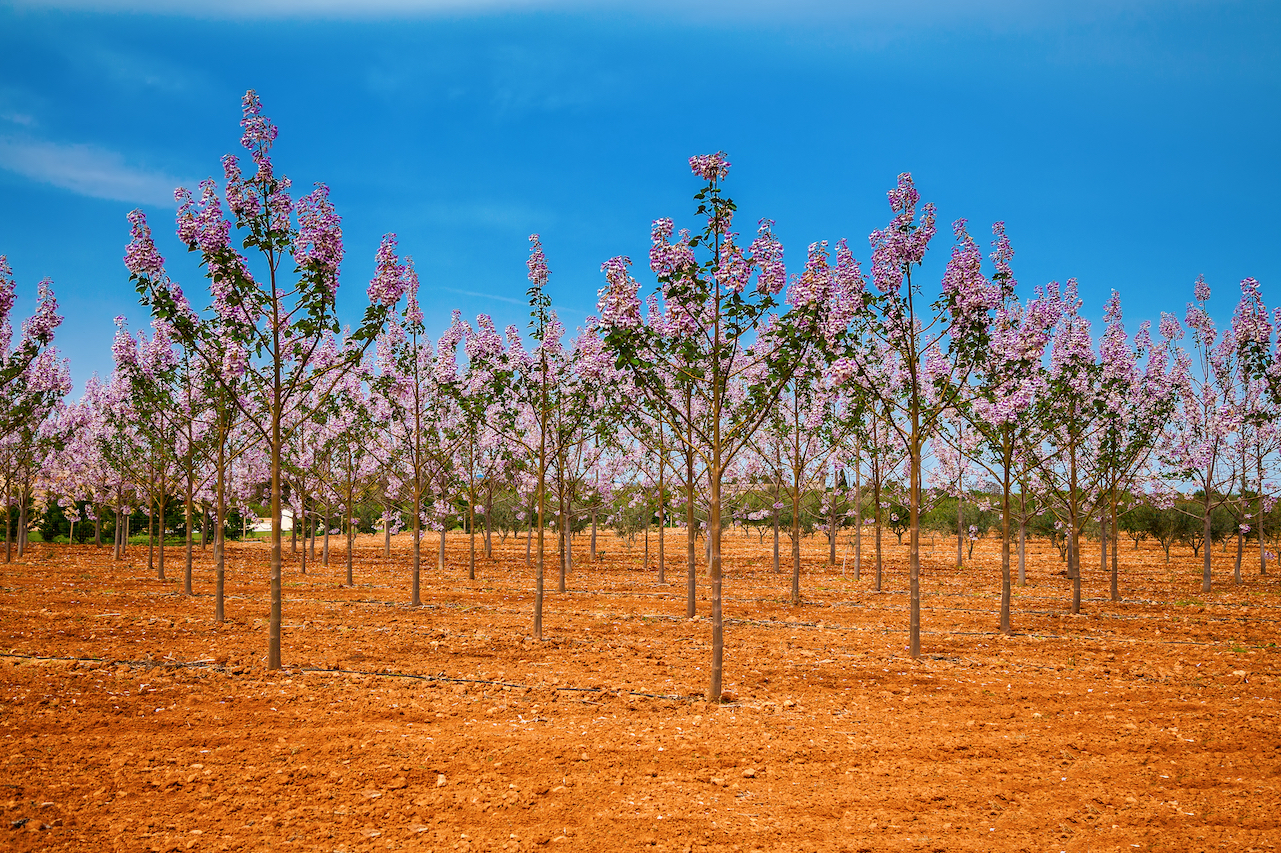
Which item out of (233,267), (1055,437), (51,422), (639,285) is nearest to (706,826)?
(639,285)

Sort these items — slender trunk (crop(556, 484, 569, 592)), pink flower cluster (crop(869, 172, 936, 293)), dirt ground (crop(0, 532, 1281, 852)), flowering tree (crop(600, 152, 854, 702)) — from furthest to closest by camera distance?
slender trunk (crop(556, 484, 569, 592))
pink flower cluster (crop(869, 172, 936, 293))
flowering tree (crop(600, 152, 854, 702))
dirt ground (crop(0, 532, 1281, 852))

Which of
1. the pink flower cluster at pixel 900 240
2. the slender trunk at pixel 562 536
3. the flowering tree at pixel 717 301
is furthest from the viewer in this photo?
the slender trunk at pixel 562 536

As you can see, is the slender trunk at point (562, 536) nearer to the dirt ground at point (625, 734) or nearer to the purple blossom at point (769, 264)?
the dirt ground at point (625, 734)

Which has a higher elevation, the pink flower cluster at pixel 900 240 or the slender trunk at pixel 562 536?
the pink flower cluster at pixel 900 240

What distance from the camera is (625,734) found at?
316 inches

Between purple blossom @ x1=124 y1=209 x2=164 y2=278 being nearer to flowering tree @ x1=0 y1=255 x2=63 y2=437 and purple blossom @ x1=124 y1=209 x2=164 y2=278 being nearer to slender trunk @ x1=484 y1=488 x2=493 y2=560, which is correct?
flowering tree @ x1=0 y1=255 x2=63 y2=437

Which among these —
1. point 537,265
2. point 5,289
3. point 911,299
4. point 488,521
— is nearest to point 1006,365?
point 911,299

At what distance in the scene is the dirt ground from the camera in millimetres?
5723

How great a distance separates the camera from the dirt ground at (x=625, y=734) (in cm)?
572

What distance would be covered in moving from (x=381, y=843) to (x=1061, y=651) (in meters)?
12.8

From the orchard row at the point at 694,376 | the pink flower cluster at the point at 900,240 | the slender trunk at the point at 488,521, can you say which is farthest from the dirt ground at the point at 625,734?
the slender trunk at the point at 488,521

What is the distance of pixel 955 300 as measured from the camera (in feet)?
41.7

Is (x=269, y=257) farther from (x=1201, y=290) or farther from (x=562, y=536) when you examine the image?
(x=1201, y=290)

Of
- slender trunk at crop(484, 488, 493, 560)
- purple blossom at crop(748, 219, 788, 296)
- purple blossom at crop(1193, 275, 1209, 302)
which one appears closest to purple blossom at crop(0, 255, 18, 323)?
purple blossom at crop(748, 219, 788, 296)
